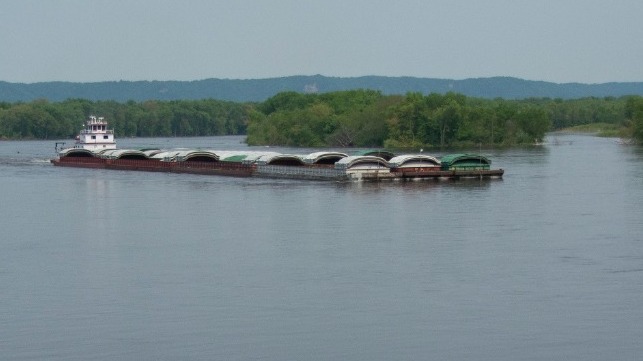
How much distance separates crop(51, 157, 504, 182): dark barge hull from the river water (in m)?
10.8

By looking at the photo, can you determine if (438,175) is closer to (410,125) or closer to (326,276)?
(326,276)

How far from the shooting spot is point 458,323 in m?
27.0

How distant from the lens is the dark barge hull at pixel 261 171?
7181 cm

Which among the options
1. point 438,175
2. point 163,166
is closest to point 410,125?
point 163,166

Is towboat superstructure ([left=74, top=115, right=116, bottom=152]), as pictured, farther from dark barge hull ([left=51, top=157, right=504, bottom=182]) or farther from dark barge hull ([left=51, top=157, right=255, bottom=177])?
dark barge hull ([left=51, top=157, right=504, bottom=182])

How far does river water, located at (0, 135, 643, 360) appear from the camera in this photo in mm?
25484

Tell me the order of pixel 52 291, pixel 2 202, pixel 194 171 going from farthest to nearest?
pixel 194 171 < pixel 2 202 < pixel 52 291

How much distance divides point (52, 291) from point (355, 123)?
363 ft

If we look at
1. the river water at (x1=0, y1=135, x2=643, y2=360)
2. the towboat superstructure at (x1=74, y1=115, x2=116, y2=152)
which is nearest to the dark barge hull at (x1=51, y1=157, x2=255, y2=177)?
the towboat superstructure at (x1=74, y1=115, x2=116, y2=152)

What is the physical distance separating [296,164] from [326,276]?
1875 inches

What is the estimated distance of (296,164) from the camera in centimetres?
8081

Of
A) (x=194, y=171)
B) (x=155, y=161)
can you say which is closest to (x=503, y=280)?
(x=194, y=171)

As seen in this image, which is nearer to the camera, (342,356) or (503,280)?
(342,356)

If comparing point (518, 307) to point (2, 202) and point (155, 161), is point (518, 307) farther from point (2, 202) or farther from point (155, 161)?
point (155, 161)
